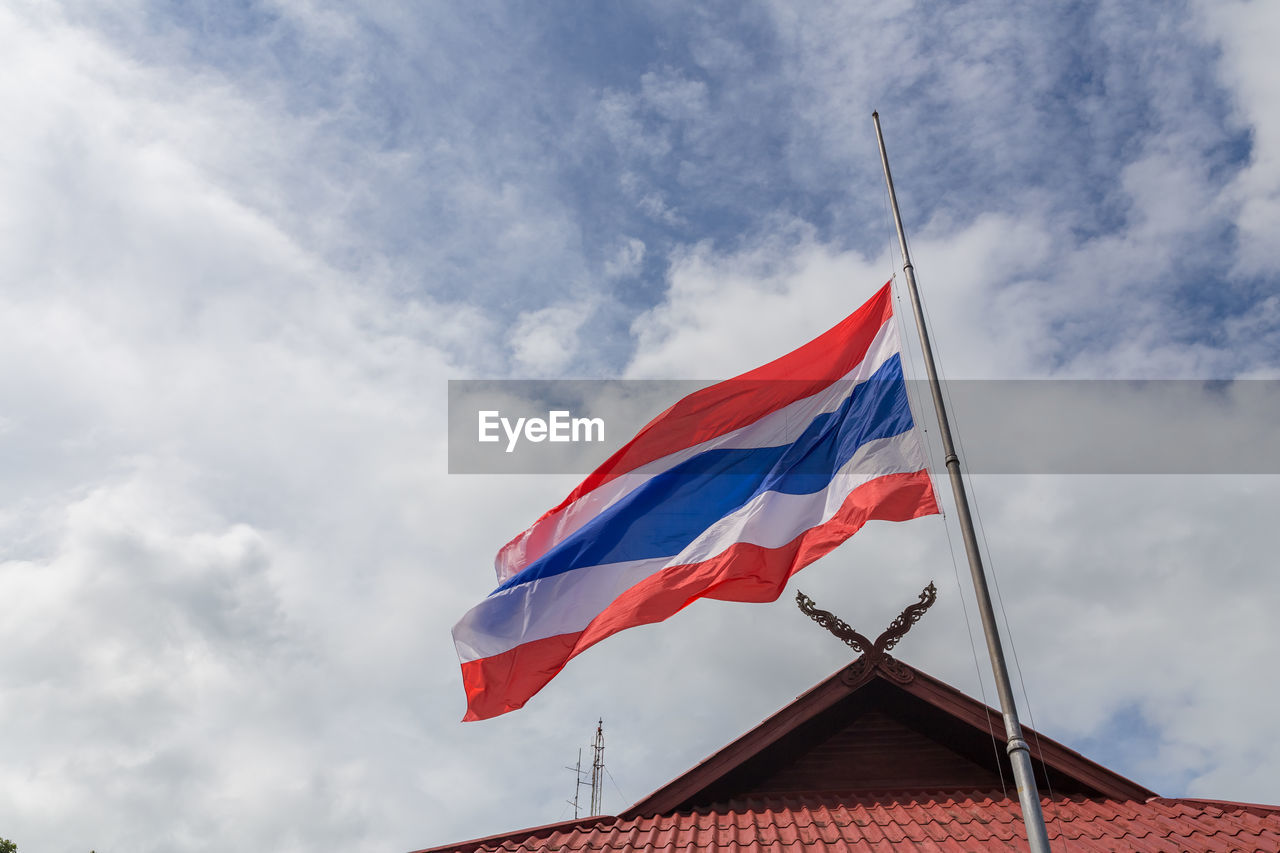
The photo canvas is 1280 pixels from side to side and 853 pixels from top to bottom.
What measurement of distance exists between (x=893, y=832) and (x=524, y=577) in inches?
184

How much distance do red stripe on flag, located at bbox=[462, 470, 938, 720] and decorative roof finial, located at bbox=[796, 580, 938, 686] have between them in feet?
8.37

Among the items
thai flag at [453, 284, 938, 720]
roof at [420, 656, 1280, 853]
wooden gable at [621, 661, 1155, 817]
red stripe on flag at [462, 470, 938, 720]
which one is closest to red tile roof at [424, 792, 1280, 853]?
roof at [420, 656, 1280, 853]

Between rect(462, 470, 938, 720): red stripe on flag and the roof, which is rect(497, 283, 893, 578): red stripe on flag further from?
the roof

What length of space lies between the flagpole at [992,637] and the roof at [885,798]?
3200 mm

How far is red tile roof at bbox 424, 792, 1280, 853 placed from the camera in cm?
864

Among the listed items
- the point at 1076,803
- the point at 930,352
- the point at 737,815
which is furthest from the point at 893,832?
the point at 930,352

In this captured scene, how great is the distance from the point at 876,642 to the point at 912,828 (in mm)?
2331

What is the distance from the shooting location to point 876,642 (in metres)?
11.0

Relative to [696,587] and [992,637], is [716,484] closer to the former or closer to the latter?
[696,587]

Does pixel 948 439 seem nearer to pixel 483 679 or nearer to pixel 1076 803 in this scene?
pixel 483 679

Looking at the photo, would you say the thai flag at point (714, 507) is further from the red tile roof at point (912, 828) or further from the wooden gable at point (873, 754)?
the wooden gable at point (873, 754)

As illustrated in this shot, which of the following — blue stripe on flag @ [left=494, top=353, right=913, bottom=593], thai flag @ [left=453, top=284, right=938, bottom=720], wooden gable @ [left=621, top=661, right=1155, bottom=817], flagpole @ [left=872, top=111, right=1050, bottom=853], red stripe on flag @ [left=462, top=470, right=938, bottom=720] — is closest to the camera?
flagpole @ [left=872, top=111, right=1050, bottom=853]

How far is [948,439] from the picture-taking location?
6887 millimetres

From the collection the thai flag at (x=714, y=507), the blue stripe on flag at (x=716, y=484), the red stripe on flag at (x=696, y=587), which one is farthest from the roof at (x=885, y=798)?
the blue stripe on flag at (x=716, y=484)
